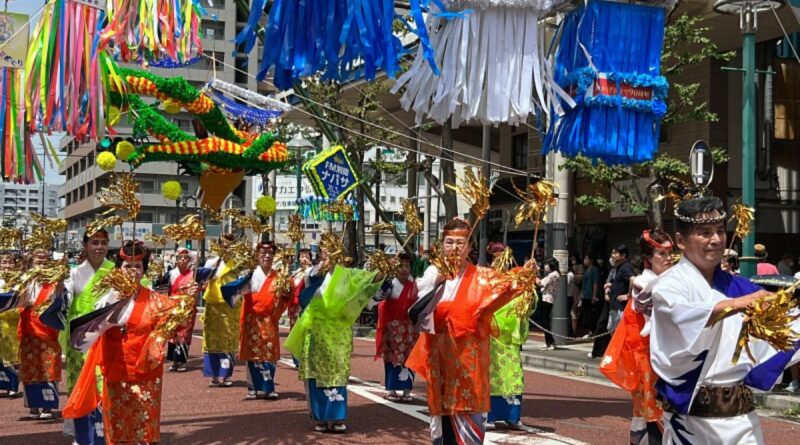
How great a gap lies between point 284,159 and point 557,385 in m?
4.24

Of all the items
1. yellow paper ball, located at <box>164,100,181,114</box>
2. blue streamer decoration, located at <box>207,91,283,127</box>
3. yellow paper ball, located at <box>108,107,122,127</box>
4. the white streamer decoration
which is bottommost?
yellow paper ball, located at <box>108,107,122,127</box>

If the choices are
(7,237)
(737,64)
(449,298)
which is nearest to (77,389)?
(449,298)

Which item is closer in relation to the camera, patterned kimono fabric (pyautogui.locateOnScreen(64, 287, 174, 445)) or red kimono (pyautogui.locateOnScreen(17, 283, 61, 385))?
patterned kimono fabric (pyautogui.locateOnScreen(64, 287, 174, 445))

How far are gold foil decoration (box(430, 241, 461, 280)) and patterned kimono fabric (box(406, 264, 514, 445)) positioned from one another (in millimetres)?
108

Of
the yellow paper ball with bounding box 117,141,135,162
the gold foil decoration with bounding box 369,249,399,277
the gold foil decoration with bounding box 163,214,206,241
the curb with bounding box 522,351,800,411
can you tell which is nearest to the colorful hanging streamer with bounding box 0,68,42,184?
the yellow paper ball with bounding box 117,141,135,162

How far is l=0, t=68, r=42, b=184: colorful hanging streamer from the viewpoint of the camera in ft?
22.3

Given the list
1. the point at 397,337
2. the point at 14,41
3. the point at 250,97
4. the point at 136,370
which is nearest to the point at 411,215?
the point at 136,370

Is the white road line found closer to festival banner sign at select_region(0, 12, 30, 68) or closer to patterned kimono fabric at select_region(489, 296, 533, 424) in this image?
patterned kimono fabric at select_region(489, 296, 533, 424)

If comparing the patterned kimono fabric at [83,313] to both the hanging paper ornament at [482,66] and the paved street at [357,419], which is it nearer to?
the paved street at [357,419]

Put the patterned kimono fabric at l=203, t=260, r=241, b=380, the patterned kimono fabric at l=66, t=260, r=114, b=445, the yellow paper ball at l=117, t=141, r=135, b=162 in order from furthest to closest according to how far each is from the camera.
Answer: the patterned kimono fabric at l=203, t=260, r=241, b=380, the yellow paper ball at l=117, t=141, r=135, b=162, the patterned kimono fabric at l=66, t=260, r=114, b=445

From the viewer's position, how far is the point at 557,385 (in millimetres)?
10984

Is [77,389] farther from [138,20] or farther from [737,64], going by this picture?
[737,64]

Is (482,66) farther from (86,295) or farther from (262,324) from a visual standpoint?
(262,324)

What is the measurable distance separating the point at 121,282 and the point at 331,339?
2568 mm
